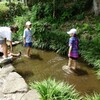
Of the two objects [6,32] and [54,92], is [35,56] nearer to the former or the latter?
[6,32]

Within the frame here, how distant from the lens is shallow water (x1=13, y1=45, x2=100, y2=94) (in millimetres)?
9047

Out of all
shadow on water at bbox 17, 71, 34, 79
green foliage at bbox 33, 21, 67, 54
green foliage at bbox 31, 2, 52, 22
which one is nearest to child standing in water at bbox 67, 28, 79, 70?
shadow on water at bbox 17, 71, 34, 79

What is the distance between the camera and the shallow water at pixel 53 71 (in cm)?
905

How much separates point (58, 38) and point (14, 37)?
3.29 metres

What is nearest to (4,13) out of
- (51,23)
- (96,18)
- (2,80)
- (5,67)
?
(51,23)

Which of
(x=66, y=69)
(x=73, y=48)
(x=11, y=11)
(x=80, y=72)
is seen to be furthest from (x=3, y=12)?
(x=80, y=72)

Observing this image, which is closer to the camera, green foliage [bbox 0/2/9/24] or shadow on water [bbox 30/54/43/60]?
shadow on water [bbox 30/54/43/60]

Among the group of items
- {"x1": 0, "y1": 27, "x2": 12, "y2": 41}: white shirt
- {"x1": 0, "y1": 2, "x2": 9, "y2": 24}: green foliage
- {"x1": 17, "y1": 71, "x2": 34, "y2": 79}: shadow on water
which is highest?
{"x1": 0, "y1": 2, "x2": 9, "y2": 24}: green foliage

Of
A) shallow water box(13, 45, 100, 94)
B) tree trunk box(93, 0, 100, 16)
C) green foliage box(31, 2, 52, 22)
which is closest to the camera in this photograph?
shallow water box(13, 45, 100, 94)

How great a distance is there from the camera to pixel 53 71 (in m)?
10.2

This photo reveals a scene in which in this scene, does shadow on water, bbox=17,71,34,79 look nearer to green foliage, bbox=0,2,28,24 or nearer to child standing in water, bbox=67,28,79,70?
child standing in water, bbox=67,28,79,70

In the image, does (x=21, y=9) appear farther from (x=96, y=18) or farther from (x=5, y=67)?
(x=5, y=67)

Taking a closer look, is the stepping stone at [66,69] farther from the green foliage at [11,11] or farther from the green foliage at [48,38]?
the green foliage at [11,11]

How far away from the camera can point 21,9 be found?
60.2 ft
